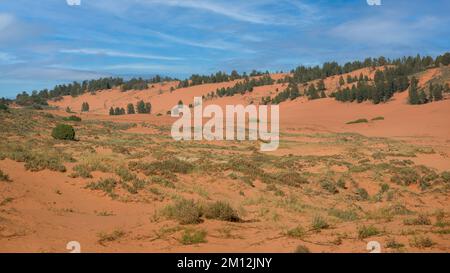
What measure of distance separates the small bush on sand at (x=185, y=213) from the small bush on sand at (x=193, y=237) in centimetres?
93

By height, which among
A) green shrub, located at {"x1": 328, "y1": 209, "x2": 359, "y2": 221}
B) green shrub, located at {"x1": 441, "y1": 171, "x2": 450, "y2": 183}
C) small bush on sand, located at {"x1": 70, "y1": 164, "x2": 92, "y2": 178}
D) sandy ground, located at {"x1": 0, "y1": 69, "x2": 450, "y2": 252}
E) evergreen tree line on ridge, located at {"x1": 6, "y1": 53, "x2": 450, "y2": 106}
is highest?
evergreen tree line on ridge, located at {"x1": 6, "y1": 53, "x2": 450, "y2": 106}

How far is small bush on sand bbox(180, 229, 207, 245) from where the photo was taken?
806 cm

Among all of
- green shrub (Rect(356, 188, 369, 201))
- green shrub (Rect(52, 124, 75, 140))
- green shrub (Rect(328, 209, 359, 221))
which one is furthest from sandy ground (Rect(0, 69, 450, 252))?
green shrub (Rect(52, 124, 75, 140))

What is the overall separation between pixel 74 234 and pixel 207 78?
10915cm

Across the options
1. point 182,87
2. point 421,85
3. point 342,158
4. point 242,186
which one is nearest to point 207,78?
point 182,87

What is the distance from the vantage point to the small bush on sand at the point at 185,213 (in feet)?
31.1

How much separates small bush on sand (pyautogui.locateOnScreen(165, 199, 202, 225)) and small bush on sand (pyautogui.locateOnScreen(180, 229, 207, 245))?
0.93 metres

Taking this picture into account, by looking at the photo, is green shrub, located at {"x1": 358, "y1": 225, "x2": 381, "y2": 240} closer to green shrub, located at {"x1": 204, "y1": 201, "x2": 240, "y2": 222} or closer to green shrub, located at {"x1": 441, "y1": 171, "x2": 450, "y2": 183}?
green shrub, located at {"x1": 204, "y1": 201, "x2": 240, "y2": 222}

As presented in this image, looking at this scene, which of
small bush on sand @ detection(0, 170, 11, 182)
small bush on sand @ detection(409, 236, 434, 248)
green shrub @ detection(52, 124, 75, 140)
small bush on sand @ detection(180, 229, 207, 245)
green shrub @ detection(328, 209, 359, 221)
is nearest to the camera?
small bush on sand @ detection(409, 236, 434, 248)

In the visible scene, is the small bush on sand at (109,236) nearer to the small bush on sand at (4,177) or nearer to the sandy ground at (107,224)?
the sandy ground at (107,224)

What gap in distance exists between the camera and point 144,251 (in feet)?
25.1

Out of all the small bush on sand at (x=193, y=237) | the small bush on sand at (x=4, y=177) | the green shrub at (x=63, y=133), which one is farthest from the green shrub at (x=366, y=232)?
the green shrub at (x=63, y=133)

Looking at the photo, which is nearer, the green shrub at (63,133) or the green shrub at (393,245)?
the green shrub at (393,245)
